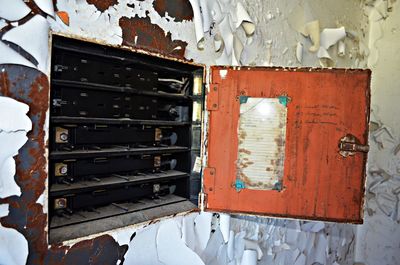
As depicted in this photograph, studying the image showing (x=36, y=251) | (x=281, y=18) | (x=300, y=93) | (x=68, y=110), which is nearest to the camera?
(x=36, y=251)

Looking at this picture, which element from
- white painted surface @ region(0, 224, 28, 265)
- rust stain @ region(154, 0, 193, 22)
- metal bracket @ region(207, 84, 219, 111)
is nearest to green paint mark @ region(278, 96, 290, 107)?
metal bracket @ region(207, 84, 219, 111)

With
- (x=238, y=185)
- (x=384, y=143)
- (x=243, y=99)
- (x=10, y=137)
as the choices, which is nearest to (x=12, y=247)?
(x=10, y=137)

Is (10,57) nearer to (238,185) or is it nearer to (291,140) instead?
(238,185)

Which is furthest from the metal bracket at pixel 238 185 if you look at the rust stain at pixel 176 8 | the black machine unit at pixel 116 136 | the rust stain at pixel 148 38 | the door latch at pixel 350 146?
the rust stain at pixel 176 8

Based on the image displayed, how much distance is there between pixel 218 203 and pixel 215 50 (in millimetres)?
795

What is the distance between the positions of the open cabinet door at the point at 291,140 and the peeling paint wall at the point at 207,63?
0.83ft

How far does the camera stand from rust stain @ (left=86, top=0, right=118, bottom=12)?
123 centimetres

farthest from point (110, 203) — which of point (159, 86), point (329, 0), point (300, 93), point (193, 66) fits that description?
point (329, 0)

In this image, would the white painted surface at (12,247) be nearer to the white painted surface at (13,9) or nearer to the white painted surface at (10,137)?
the white painted surface at (10,137)

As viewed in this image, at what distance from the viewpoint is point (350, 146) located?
157cm

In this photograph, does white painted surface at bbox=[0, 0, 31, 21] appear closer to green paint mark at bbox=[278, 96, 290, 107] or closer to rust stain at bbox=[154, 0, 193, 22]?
rust stain at bbox=[154, 0, 193, 22]

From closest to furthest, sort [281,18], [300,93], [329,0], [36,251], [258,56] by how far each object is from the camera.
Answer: [36,251] → [300,93] → [258,56] → [281,18] → [329,0]

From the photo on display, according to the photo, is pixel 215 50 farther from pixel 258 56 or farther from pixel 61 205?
pixel 61 205

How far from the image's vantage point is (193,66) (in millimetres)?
1682
